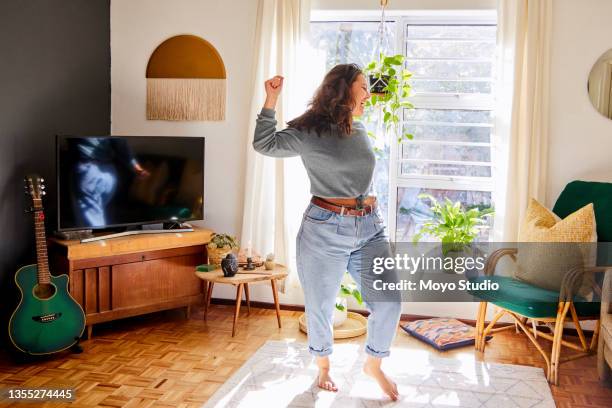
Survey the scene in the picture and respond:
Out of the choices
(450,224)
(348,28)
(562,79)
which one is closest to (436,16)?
(348,28)

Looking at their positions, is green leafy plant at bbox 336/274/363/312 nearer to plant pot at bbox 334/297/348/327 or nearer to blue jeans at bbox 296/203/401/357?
plant pot at bbox 334/297/348/327

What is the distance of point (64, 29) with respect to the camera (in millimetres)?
4023

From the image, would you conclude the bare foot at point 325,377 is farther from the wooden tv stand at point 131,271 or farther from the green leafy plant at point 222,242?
the wooden tv stand at point 131,271

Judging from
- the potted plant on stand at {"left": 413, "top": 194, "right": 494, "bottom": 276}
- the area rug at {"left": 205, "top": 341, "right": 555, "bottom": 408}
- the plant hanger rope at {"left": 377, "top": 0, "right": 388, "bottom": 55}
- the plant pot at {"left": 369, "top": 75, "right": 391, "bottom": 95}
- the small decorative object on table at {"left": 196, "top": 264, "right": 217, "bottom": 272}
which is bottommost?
the area rug at {"left": 205, "top": 341, "right": 555, "bottom": 408}

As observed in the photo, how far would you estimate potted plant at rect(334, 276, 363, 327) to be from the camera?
394 cm

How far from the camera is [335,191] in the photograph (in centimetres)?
267

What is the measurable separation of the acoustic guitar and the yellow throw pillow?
2537 millimetres

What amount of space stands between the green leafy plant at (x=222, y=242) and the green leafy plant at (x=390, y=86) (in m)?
1.14

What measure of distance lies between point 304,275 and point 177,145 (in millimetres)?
1797

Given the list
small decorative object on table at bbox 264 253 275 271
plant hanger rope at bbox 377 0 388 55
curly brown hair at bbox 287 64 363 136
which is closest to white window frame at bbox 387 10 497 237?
plant hanger rope at bbox 377 0 388 55

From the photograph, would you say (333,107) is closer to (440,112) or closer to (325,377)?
(325,377)

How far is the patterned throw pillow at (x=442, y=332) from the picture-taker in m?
3.73

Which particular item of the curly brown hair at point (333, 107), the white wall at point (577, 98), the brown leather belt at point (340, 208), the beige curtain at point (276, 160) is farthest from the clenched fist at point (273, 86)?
the white wall at point (577, 98)

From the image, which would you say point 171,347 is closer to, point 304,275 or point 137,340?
point 137,340
